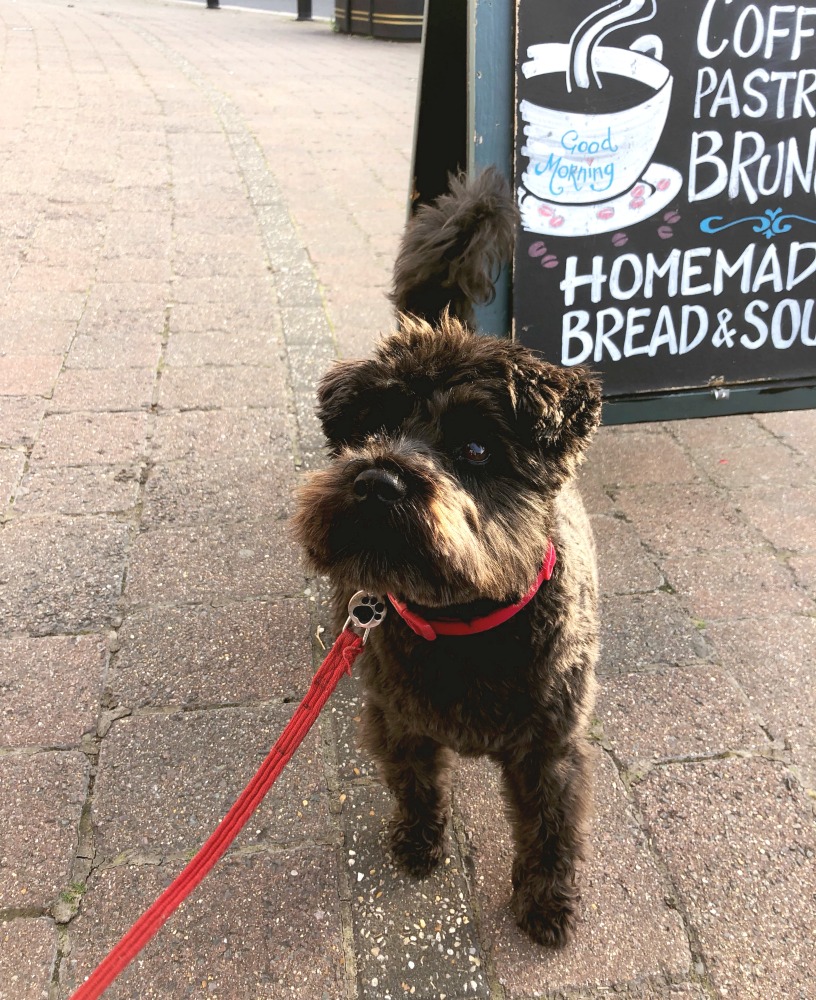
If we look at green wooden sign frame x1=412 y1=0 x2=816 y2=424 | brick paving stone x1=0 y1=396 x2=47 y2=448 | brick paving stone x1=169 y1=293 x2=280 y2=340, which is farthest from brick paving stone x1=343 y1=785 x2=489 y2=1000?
brick paving stone x1=169 y1=293 x2=280 y2=340

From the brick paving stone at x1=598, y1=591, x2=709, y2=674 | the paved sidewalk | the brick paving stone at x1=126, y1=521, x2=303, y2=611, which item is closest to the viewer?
the paved sidewalk

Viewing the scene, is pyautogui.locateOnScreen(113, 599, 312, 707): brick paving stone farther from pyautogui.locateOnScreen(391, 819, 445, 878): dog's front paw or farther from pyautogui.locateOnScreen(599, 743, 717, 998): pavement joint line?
pyautogui.locateOnScreen(599, 743, 717, 998): pavement joint line

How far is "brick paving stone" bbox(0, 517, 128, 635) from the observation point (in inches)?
116

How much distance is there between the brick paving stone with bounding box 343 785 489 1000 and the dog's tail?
1578mm

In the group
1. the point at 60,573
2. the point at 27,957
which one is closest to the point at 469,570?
the point at 27,957

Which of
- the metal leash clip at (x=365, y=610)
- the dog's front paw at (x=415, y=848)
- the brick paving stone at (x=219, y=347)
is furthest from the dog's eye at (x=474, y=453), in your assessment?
the brick paving stone at (x=219, y=347)

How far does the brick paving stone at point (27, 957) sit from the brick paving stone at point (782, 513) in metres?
2.96

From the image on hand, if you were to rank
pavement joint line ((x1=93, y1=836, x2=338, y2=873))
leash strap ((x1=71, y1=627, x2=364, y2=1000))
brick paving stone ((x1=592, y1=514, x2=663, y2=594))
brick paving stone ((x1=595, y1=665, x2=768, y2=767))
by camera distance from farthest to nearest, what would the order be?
brick paving stone ((x1=592, y1=514, x2=663, y2=594))
brick paving stone ((x1=595, y1=665, x2=768, y2=767))
pavement joint line ((x1=93, y1=836, x2=338, y2=873))
leash strap ((x1=71, y1=627, x2=364, y2=1000))

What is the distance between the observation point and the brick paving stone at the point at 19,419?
3.85 m

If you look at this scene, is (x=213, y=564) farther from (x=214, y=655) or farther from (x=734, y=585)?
(x=734, y=585)

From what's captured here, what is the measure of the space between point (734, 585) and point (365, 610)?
6.15ft

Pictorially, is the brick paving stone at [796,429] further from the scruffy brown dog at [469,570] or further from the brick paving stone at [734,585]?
the scruffy brown dog at [469,570]

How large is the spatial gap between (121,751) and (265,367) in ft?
8.65

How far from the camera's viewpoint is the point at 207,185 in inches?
284
